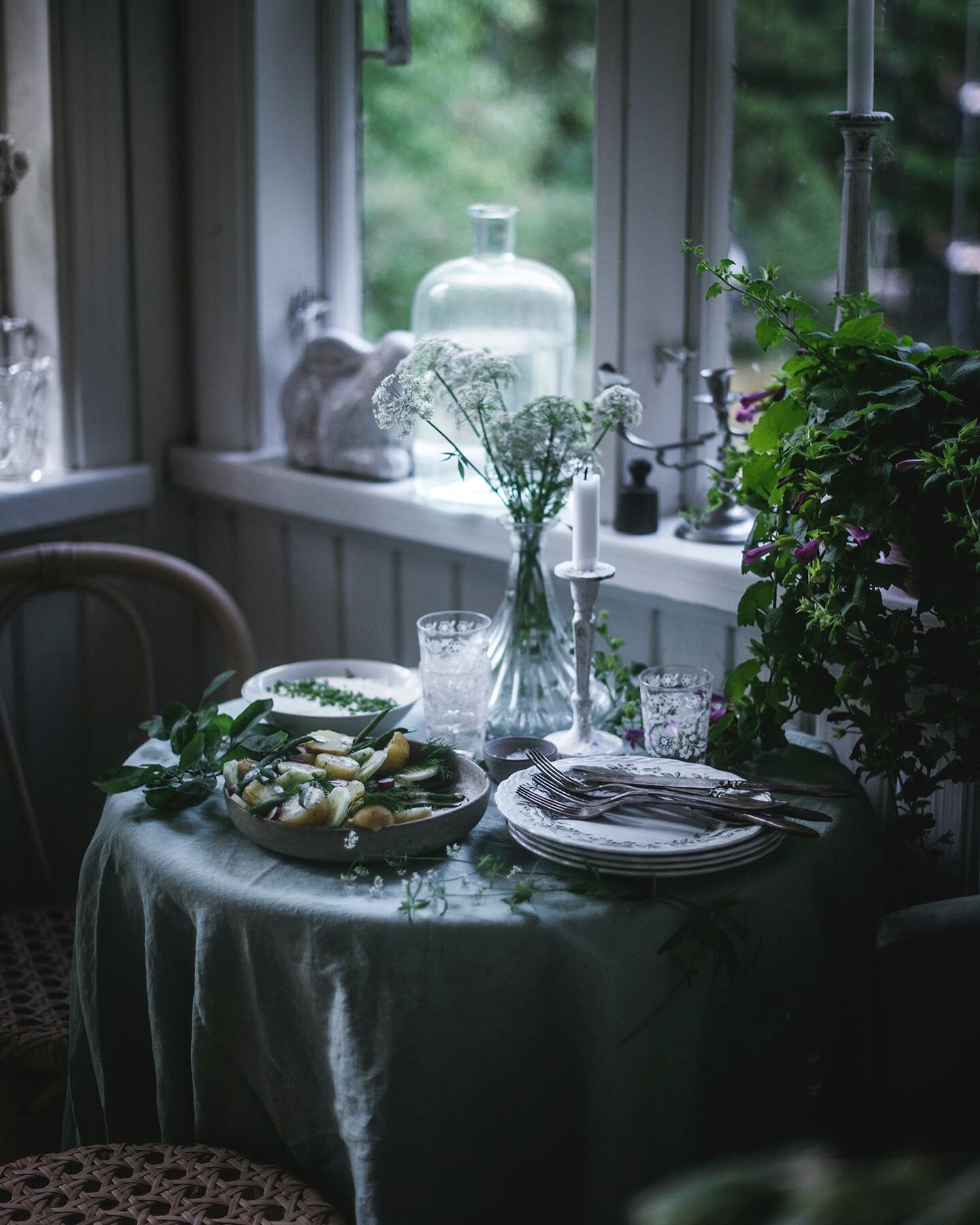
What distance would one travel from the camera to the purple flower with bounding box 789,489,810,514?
128 centimetres

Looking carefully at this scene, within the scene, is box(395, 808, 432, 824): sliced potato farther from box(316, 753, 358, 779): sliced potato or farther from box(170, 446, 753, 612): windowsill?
box(170, 446, 753, 612): windowsill

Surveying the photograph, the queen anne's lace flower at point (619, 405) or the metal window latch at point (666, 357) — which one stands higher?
the metal window latch at point (666, 357)

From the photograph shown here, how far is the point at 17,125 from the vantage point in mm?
2240

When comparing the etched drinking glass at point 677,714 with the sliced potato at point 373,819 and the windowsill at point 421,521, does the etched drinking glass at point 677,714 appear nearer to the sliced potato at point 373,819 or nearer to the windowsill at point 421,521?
the windowsill at point 421,521

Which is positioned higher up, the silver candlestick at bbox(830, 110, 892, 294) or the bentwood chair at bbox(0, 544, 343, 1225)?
the silver candlestick at bbox(830, 110, 892, 294)

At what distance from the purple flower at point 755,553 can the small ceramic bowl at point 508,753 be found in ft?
0.95

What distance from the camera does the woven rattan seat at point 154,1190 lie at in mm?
1105

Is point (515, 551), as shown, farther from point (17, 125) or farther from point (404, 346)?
point (17, 125)

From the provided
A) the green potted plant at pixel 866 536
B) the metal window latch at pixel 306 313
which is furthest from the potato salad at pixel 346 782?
the metal window latch at pixel 306 313

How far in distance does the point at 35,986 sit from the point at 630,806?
2.78 ft

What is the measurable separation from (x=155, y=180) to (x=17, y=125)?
243mm

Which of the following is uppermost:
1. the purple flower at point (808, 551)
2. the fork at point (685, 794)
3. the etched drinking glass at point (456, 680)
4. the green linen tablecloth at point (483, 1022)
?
the purple flower at point (808, 551)

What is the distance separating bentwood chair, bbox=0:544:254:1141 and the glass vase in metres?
0.53

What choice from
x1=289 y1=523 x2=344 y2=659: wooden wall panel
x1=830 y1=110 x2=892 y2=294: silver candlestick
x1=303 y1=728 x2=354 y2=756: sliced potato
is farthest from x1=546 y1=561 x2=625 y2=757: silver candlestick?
x1=289 y1=523 x2=344 y2=659: wooden wall panel
